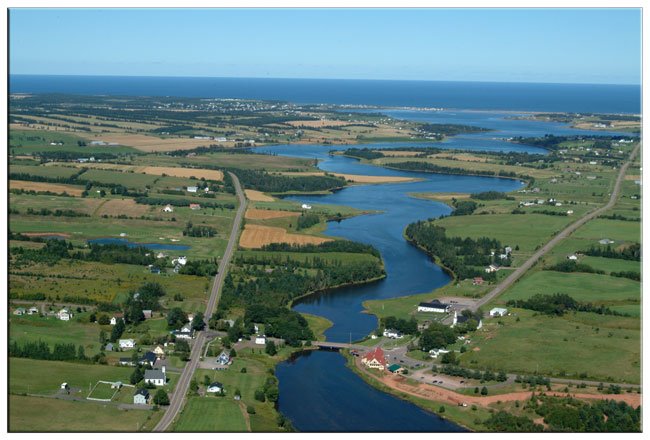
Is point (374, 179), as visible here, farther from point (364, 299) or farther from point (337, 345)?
point (337, 345)

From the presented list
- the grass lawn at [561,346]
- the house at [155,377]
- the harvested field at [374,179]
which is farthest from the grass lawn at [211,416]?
the harvested field at [374,179]

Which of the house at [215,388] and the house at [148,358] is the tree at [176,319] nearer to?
the house at [148,358]

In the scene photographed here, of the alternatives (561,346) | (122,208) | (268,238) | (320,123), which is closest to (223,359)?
(561,346)

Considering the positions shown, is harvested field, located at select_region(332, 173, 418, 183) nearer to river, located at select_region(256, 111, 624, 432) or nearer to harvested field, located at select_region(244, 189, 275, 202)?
river, located at select_region(256, 111, 624, 432)

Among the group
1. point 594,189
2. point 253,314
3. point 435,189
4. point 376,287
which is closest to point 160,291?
point 253,314

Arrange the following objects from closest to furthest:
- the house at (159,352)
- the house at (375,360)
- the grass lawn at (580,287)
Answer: the house at (375,360)
the house at (159,352)
the grass lawn at (580,287)
